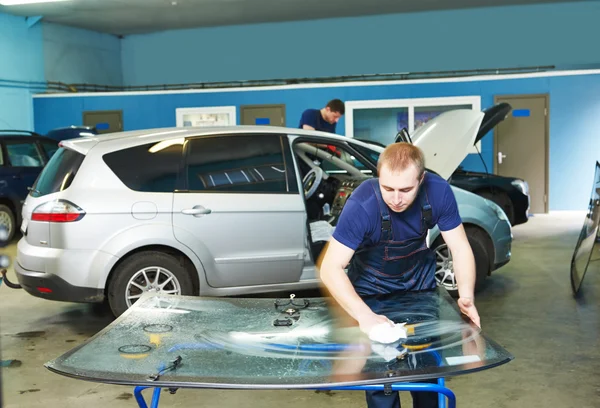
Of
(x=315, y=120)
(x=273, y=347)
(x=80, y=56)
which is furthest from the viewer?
(x=80, y=56)

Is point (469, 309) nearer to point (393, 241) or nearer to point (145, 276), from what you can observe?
point (393, 241)

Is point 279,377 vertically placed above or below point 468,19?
below

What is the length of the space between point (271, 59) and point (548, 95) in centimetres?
765

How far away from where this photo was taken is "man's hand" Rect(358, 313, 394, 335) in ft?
8.75

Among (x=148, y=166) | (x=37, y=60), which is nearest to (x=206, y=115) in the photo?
(x=37, y=60)

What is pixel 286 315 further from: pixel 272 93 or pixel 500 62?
pixel 500 62

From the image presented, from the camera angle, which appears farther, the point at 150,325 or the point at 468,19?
the point at 468,19

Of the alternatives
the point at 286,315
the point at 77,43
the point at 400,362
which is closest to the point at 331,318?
the point at 286,315

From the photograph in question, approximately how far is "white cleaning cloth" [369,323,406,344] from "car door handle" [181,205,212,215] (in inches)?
118

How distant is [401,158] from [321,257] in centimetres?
298

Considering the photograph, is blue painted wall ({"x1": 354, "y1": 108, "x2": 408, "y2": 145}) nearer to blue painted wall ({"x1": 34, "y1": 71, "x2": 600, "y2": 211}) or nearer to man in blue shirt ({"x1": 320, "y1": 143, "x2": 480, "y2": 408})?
blue painted wall ({"x1": 34, "y1": 71, "x2": 600, "y2": 211})

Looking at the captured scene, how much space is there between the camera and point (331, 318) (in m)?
2.95

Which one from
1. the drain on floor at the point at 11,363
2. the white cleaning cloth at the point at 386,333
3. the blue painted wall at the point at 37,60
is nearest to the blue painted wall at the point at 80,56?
the blue painted wall at the point at 37,60

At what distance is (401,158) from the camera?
9.12ft
